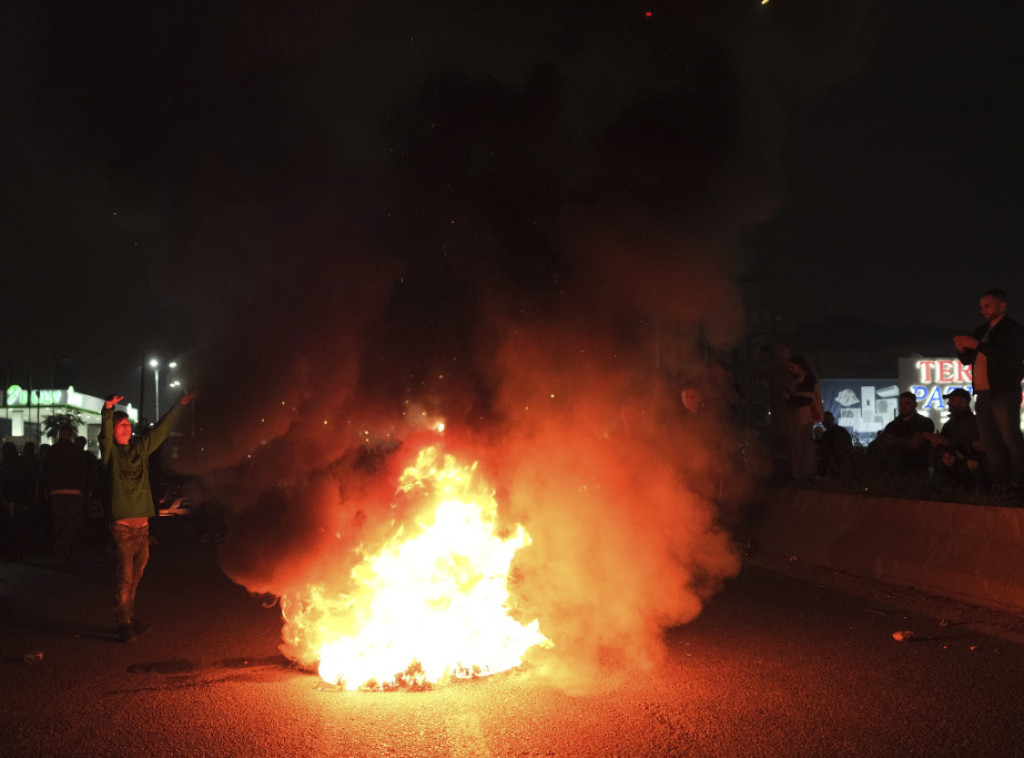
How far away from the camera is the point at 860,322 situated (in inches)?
2562

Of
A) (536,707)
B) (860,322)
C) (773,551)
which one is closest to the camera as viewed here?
(536,707)

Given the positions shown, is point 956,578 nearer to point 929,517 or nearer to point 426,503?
point 929,517

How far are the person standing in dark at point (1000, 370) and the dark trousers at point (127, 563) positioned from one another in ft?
24.9

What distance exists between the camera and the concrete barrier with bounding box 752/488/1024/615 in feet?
27.1

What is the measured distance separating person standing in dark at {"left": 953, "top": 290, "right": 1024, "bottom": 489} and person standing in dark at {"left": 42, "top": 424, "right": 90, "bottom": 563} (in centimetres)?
1113

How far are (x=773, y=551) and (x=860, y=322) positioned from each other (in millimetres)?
56693

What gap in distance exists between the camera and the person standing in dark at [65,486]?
520 inches

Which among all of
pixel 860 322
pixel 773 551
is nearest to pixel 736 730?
pixel 773 551

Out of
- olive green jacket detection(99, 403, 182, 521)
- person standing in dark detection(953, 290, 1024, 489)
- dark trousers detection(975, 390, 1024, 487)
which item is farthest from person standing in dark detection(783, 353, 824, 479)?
olive green jacket detection(99, 403, 182, 521)

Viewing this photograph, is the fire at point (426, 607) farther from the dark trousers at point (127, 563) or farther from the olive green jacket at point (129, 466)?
the olive green jacket at point (129, 466)

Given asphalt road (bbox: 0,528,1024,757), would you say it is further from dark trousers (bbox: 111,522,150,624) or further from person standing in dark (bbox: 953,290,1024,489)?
person standing in dark (bbox: 953,290,1024,489)

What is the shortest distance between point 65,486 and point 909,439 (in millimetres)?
11229

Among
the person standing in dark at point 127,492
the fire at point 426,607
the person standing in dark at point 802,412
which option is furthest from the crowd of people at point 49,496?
the person standing in dark at point 802,412

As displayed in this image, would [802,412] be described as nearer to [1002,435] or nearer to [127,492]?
[1002,435]
